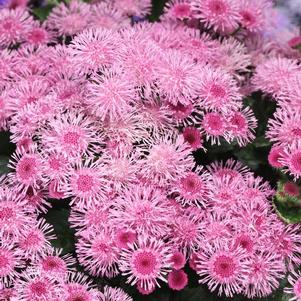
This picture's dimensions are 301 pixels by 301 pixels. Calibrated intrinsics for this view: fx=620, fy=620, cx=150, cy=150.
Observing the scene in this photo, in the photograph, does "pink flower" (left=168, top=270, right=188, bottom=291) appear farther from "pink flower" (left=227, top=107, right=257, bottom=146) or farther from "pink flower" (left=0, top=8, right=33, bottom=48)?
"pink flower" (left=0, top=8, right=33, bottom=48)

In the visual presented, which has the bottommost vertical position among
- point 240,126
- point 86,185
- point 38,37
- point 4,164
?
point 4,164

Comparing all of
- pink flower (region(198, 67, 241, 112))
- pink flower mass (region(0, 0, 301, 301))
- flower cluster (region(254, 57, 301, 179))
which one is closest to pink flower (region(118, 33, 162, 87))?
pink flower mass (region(0, 0, 301, 301))

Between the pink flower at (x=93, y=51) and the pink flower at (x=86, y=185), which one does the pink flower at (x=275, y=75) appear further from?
the pink flower at (x=86, y=185)

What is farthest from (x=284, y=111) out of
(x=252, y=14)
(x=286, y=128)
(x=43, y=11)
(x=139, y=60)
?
(x=43, y=11)

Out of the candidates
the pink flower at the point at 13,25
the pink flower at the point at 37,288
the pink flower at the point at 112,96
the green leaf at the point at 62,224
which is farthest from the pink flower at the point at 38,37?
the pink flower at the point at 37,288

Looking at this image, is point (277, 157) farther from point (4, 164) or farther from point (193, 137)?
point (4, 164)

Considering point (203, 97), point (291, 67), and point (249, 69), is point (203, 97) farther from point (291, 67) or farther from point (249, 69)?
point (249, 69)
